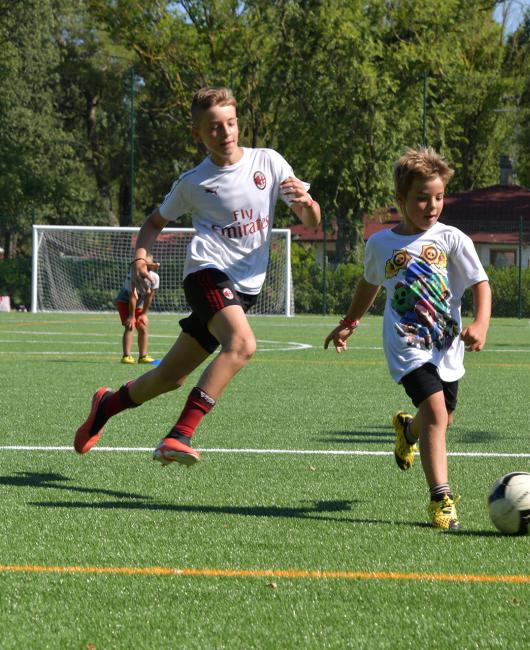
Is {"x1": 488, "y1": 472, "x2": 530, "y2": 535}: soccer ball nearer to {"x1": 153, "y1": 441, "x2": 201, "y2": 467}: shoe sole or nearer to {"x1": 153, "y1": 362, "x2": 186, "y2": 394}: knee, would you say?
{"x1": 153, "y1": 441, "x2": 201, "y2": 467}: shoe sole

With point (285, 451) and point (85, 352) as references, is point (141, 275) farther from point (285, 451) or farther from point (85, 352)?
point (85, 352)

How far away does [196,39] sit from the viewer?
46531mm

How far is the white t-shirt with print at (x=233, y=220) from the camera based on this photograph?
597 cm

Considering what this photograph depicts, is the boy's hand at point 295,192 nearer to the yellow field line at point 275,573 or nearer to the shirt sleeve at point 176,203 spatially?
the shirt sleeve at point 176,203

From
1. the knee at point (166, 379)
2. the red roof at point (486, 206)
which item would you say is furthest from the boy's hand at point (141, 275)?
the red roof at point (486, 206)

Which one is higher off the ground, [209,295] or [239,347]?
[209,295]

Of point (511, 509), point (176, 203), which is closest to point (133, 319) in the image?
point (176, 203)

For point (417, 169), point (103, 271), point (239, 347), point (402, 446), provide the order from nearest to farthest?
point (417, 169) → point (239, 347) → point (402, 446) → point (103, 271)

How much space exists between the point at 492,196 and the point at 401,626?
5447 centimetres

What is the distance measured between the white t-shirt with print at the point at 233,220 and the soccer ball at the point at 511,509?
1.75m

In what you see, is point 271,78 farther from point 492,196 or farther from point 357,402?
point 357,402

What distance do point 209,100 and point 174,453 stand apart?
180cm

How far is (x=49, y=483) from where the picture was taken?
6.03 meters

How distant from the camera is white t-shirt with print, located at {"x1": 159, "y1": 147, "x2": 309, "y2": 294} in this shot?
5.97 m
